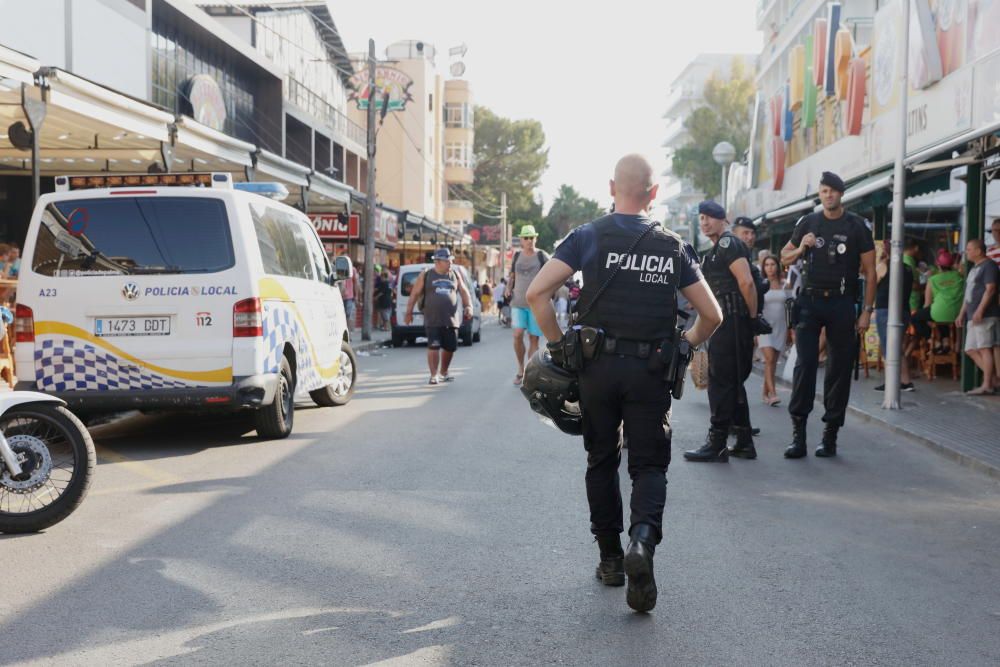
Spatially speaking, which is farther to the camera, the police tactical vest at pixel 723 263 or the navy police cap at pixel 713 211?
the police tactical vest at pixel 723 263

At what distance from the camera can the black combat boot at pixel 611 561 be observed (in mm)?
4836

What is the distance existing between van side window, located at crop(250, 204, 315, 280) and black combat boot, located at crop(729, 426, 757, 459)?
391cm

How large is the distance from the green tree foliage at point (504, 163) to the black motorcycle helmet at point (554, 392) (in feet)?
271

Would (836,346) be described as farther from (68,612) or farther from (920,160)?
(68,612)

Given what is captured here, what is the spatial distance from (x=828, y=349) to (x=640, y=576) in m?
4.83

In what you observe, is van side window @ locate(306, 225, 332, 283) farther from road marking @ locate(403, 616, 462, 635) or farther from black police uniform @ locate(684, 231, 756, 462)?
road marking @ locate(403, 616, 462, 635)

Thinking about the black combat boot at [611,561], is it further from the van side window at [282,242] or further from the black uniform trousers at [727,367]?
the van side window at [282,242]

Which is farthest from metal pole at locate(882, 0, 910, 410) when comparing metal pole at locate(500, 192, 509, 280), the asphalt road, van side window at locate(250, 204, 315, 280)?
metal pole at locate(500, 192, 509, 280)

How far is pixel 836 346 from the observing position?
28.1 ft

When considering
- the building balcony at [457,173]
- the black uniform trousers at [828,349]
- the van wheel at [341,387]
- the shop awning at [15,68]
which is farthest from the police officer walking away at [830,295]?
the building balcony at [457,173]

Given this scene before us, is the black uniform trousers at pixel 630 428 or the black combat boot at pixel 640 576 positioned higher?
the black uniform trousers at pixel 630 428

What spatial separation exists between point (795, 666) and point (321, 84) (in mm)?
44127

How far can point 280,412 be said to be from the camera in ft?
30.2

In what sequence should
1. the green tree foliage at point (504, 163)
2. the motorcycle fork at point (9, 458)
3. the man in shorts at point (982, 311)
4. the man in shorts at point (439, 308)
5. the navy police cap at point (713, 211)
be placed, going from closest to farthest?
1. the motorcycle fork at point (9, 458)
2. the navy police cap at point (713, 211)
3. the man in shorts at point (982, 311)
4. the man in shorts at point (439, 308)
5. the green tree foliage at point (504, 163)
